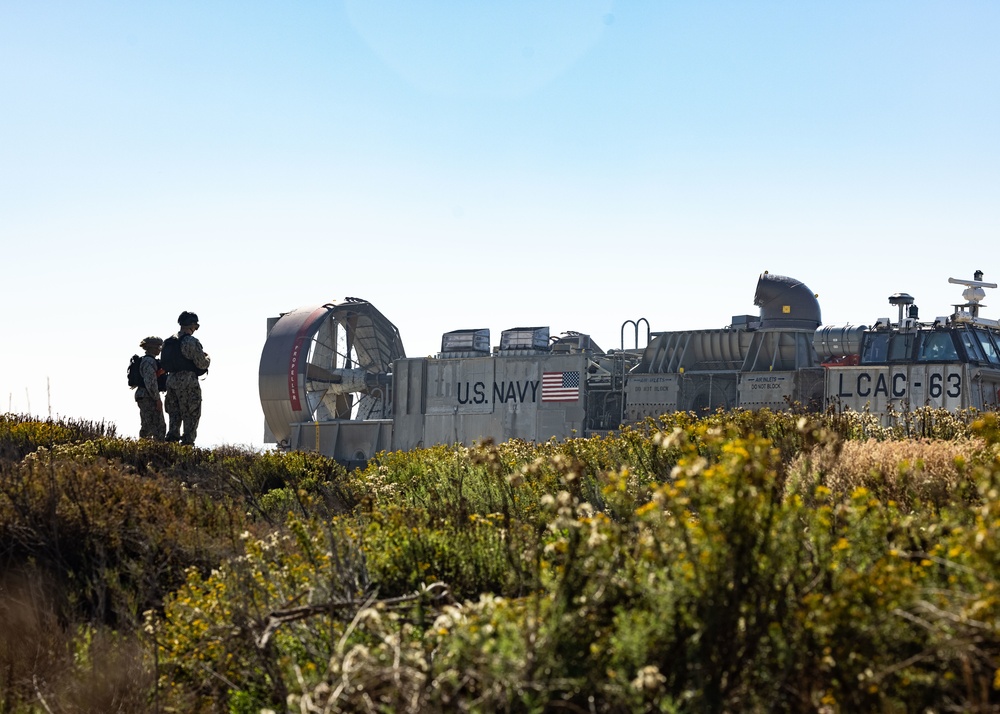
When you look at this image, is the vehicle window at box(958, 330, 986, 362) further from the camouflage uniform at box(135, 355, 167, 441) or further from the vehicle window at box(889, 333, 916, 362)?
the camouflage uniform at box(135, 355, 167, 441)

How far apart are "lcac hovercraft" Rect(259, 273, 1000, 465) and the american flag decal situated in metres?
0.03

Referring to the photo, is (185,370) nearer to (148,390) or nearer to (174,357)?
(174,357)

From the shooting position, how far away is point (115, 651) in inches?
253

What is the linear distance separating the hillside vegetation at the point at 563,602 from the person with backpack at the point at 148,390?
8864 millimetres

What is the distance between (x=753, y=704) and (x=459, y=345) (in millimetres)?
30393

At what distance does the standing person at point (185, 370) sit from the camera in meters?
17.4

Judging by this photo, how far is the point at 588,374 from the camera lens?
102 ft

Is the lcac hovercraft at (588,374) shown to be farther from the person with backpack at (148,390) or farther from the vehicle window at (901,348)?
the person with backpack at (148,390)

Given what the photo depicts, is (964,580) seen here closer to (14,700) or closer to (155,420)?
(14,700)

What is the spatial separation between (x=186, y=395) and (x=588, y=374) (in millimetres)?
15492

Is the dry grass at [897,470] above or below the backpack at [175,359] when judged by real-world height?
below

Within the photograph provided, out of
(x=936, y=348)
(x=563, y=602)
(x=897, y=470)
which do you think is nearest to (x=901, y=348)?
(x=936, y=348)

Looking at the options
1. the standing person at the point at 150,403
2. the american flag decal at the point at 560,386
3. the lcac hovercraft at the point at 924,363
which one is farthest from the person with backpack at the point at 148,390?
the american flag decal at the point at 560,386

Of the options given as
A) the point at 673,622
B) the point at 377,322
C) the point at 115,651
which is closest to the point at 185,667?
the point at 115,651
